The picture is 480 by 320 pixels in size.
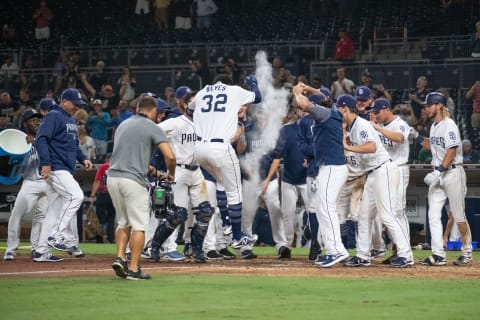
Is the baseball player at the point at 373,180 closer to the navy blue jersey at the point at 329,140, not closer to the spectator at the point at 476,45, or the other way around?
the navy blue jersey at the point at 329,140

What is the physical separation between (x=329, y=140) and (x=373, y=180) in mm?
862

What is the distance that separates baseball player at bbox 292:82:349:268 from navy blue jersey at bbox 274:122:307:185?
7.09 ft

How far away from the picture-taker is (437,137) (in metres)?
14.1

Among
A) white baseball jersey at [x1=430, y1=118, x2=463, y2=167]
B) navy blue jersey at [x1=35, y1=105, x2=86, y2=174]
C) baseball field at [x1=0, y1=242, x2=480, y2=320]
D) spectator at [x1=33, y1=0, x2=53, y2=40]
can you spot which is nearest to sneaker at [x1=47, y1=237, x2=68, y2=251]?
baseball field at [x1=0, y1=242, x2=480, y2=320]

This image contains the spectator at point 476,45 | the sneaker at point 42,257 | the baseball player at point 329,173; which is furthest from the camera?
the spectator at point 476,45

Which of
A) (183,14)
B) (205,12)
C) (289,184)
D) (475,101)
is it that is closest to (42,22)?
(183,14)

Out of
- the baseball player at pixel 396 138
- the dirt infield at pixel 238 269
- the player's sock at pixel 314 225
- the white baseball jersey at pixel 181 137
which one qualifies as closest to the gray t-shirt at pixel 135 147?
the dirt infield at pixel 238 269

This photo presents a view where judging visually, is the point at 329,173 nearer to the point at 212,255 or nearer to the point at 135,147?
the point at 212,255

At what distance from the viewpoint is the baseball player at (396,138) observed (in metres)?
13.8

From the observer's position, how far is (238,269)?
1287 cm

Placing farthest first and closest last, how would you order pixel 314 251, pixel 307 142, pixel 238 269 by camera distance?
pixel 307 142, pixel 314 251, pixel 238 269

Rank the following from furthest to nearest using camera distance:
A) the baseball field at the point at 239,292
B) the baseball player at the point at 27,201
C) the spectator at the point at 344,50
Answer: the spectator at the point at 344,50
the baseball player at the point at 27,201
the baseball field at the point at 239,292

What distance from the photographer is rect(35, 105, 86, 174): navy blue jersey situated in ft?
46.9

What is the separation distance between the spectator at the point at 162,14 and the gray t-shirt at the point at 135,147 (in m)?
19.3
